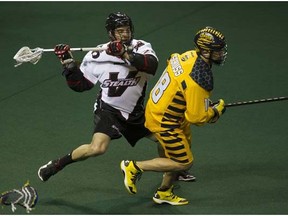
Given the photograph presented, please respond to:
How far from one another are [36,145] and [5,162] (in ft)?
1.37

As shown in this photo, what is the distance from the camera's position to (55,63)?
322 inches

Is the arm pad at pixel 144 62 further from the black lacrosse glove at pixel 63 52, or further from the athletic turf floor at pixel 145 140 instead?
the athletic turf floor at pixel 145 140

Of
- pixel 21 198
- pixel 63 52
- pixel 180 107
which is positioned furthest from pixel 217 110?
pixel 21 198

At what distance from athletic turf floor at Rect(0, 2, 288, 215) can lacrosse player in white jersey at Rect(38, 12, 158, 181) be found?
0.45 m

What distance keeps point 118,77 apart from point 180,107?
1.82ft

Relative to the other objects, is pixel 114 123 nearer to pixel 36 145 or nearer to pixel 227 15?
pixel 36 145

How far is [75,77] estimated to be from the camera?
517 cm

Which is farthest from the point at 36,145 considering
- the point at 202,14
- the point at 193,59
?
the point at 202,14

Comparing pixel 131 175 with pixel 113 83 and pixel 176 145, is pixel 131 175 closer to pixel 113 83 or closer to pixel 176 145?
pixel 176 145

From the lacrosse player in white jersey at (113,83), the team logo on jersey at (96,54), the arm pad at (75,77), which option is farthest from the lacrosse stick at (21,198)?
the team logo on jersey at (96,54)

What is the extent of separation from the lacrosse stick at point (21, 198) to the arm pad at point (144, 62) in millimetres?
1184

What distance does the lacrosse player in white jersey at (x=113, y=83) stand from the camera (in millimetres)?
5047

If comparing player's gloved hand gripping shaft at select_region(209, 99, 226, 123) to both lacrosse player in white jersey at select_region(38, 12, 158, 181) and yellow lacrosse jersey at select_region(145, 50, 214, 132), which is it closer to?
yellow lacrosse jersey at select_region(145, 50, 214, 132)

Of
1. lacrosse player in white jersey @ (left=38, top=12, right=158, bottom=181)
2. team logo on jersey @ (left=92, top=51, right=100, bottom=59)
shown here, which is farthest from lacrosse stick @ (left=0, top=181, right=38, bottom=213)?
team logo on jersey @ (left=92, top=51, right=100, bottom=59)
